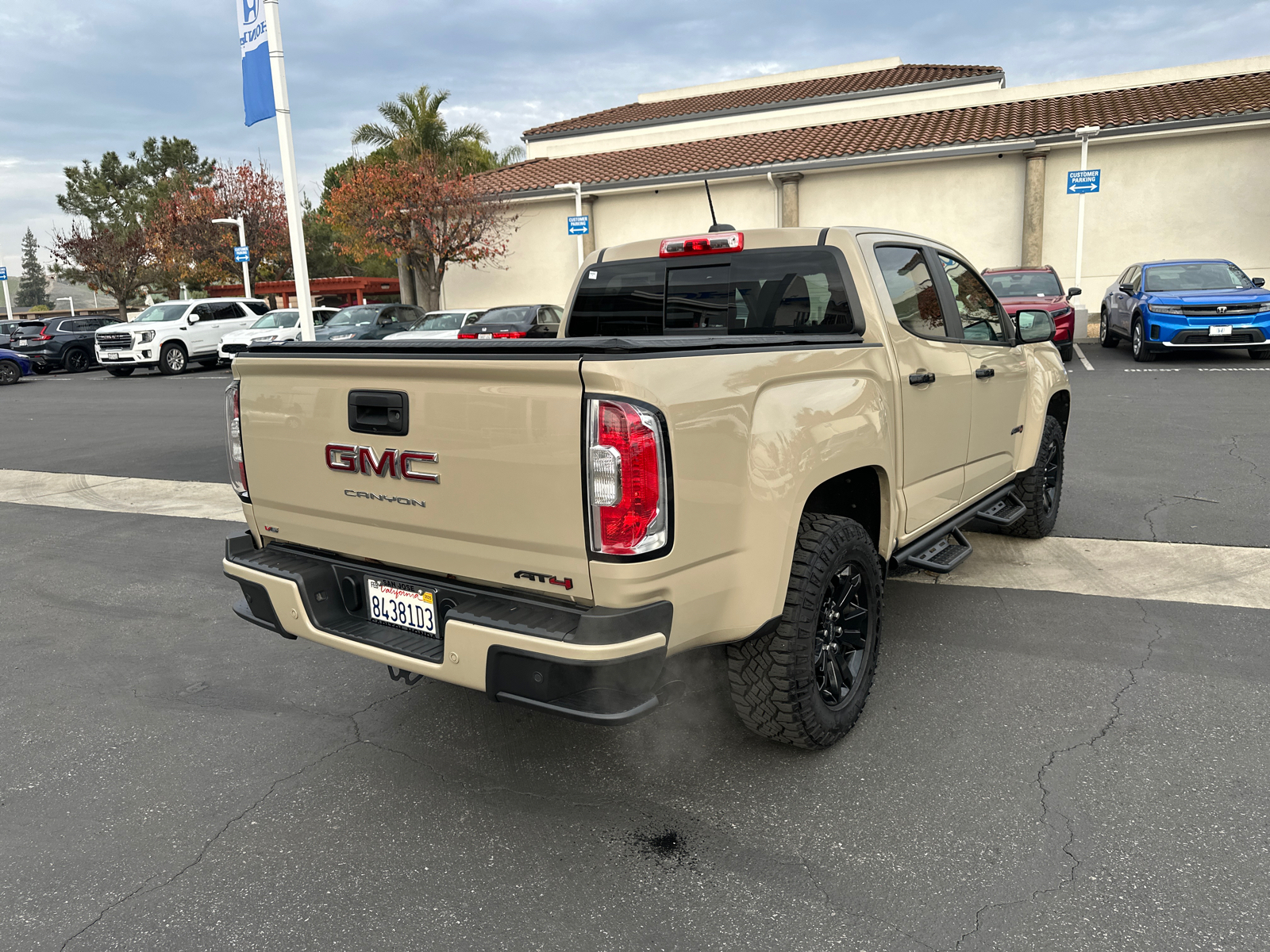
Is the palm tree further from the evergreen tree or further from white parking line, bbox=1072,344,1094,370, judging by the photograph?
the evergreen tree

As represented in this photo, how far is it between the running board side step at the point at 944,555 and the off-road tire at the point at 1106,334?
15719 millimetres

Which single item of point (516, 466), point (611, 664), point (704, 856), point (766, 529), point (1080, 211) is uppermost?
point (1080, 211)

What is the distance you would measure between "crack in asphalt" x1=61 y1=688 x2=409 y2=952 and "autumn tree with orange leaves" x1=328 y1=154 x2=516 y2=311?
81.8 ft

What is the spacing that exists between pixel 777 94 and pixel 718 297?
32.9m

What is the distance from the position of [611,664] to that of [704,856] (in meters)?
0.77

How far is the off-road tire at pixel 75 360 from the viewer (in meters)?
27.0

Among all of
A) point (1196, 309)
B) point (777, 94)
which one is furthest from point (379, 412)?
point (777, 94)

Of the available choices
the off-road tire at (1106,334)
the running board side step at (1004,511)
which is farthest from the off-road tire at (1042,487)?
the off-road tire at (1106,334)

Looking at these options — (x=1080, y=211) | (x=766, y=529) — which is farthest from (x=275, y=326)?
(x=766, y=529)

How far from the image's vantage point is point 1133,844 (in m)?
2.75

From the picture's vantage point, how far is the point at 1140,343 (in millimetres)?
15531

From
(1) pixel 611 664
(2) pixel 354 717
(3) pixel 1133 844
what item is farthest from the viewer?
(2) pixel 354 717

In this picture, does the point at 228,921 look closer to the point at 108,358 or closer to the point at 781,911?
the point at 781,911

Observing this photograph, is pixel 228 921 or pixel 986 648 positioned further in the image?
pixel 986 648
